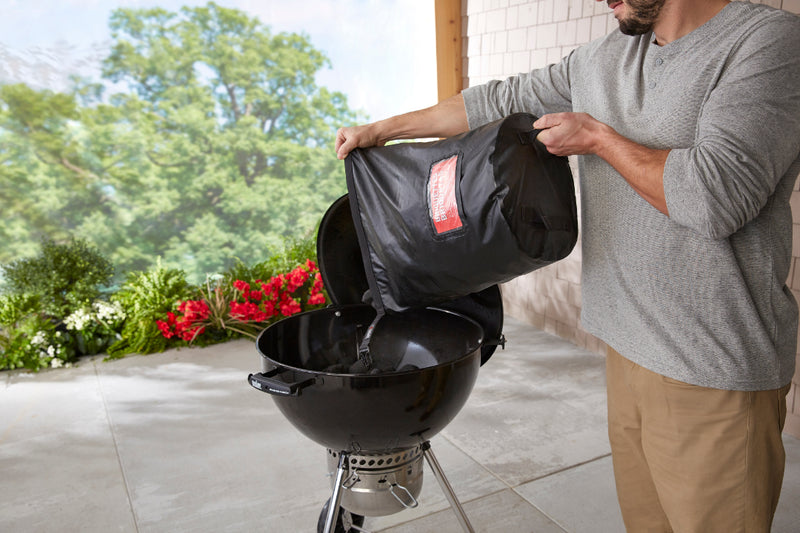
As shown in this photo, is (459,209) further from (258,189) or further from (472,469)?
(258,189)

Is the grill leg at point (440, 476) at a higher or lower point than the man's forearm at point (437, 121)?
lower

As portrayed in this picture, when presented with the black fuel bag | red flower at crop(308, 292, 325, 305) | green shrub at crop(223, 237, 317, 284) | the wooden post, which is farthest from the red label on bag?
the wooden post

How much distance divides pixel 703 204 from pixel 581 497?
1474 mm

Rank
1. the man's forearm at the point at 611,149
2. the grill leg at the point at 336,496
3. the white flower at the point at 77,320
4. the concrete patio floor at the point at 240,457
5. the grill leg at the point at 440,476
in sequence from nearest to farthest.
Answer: the man's forearm at the point at 611,149 → the grill leg at the point at 336,496 → the grill leg at the point at 440,476 → the concrete patio floor at the point at 240,457 → the white flower at the point at 77,320

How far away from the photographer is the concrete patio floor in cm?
221

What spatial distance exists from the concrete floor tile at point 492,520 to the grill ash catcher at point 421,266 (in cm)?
43

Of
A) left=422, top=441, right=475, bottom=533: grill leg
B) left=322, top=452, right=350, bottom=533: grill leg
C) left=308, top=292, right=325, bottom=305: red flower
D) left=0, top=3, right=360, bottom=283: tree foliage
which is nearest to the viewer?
left=322, top=452, right=350, bottom=533: grill leg

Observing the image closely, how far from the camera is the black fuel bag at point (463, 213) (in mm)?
1293

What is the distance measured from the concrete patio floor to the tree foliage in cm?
215

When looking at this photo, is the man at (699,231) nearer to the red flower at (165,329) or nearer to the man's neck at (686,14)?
the man's neck at (686,14)

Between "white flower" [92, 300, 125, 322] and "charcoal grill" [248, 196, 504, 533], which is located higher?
"charcoal grill" [248, 196, 504, 533]

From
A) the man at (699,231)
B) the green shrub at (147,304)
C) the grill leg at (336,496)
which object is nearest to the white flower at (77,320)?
the green shrub at (147,304)

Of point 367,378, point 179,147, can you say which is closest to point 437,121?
point 367,378

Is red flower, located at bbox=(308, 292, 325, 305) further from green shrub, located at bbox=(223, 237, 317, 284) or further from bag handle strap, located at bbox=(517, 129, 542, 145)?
bag handle strap, located at bbox=(517, 129, 542, 145)
